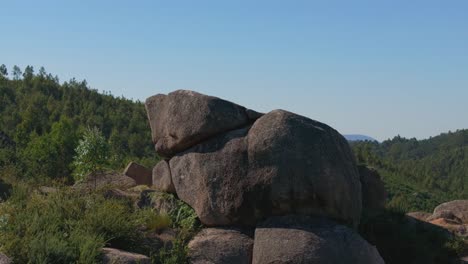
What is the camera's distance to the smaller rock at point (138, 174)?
652 inches

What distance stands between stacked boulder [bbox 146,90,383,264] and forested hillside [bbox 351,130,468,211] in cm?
805

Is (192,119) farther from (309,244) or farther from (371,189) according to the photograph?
(371,189)

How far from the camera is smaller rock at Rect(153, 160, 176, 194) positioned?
12820 millimetres

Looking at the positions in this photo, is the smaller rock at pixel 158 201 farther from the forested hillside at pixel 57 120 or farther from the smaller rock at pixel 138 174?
the forested hillside at pixel 57 120

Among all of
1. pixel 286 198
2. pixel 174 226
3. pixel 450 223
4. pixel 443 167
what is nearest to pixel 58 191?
pixel 174 226

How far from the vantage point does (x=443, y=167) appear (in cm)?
12169

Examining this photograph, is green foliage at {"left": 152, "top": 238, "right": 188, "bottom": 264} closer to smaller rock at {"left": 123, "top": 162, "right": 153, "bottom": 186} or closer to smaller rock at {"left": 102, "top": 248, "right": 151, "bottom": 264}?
smaller rock at {"left": 102, "top": 248, "right": 151, "bottom": 264}

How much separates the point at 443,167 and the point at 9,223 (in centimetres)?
12150

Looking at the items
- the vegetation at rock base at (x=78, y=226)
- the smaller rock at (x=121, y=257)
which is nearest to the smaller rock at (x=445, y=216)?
the vegetation at rock base at (x=78, y=226)

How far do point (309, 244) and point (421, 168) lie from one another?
10057cm

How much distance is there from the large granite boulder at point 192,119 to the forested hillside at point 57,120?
15.2 metres

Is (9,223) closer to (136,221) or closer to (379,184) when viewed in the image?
(136,221)

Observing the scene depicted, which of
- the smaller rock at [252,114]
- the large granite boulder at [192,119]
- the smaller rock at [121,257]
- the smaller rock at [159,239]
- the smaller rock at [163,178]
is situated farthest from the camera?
the smaller rock at [163,178]

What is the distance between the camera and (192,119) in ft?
39.4
